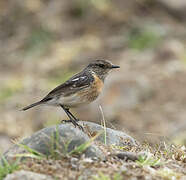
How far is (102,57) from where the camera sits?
1573 cm

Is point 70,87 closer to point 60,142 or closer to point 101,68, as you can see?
point 101,68

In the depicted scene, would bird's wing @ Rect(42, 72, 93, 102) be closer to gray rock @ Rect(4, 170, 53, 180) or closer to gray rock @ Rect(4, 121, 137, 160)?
gray rock @ Rect(4, 121, 137, 160)

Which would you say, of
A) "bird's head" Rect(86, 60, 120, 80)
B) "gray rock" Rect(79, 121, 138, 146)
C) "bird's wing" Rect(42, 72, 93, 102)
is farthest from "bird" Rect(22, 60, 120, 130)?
"gray rock" Rect(79, 121, 138, 146)

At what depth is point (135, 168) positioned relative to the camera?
5082 mm

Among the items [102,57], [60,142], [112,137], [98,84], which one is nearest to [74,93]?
[98,84]

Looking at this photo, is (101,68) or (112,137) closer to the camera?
(112,137)

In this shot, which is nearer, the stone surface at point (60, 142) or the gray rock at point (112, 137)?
the stone surface at point (60, 142)

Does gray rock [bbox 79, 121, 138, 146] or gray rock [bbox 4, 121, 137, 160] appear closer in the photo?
gray rock [bbox 4, 121, 137, 160]

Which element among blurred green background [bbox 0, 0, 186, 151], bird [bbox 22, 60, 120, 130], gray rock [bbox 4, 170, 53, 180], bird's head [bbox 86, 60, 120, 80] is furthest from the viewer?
blurred green background [bbox 0, 0, 186, 151]

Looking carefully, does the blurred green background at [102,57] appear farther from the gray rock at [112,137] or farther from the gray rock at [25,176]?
the gray rock at [25,176]

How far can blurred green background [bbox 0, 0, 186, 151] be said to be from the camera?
12.9m

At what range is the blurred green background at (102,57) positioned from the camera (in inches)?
509

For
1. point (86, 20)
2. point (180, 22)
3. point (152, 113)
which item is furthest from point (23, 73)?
point (180, 22)

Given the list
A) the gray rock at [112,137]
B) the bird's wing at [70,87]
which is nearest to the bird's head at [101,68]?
the bird's wing at [70,87]
